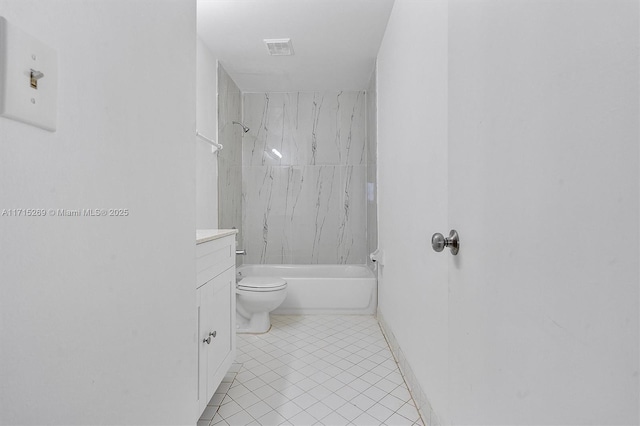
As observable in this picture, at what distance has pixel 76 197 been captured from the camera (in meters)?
0.54

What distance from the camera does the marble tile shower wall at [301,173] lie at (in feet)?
13.3

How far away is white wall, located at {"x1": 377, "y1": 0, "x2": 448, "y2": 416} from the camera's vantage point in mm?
1361

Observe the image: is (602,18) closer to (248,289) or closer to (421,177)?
(421,177)

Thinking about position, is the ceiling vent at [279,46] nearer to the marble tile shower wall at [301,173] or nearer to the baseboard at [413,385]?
the marble tile shower wall at [301,173]

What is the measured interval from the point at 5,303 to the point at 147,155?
411 mm

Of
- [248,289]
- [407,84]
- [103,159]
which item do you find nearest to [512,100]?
[103,159]

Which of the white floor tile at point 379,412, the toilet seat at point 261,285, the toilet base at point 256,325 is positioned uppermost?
the toilet seat at point 261,285

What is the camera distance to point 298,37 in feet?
8.88

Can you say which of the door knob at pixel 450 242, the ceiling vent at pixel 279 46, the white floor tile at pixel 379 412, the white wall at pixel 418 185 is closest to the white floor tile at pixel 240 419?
the white floor tile at pixel 379 412

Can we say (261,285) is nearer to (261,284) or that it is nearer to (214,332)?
(261,284)

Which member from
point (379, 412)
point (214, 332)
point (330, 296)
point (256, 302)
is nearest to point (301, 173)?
point (330, 296)

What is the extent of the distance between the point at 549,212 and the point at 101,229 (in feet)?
2.43

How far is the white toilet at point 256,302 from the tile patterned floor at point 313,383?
0.36 ft

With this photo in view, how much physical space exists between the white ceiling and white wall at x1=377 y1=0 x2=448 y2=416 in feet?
0.82
